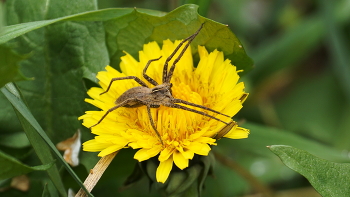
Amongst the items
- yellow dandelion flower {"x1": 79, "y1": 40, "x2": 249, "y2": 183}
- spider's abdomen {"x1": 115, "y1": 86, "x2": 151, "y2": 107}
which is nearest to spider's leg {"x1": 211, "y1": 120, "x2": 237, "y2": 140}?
yellow dandelion flower {"x1": 79, "y1": 40, "x2": 249, "y2": 183}

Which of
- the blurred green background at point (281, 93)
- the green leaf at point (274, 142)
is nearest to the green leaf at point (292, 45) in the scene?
the blurred green background at point (281, 93)

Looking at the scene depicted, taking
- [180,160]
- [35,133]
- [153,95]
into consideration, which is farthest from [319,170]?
[35,133]

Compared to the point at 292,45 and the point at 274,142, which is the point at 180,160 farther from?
the point at 292,45

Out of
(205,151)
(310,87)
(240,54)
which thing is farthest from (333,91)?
(205,151)

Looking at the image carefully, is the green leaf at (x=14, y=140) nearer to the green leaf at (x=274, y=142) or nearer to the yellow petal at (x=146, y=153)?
the yellow petal at (x=146, y=153)

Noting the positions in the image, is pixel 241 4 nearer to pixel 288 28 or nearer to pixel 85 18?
pixel 288 28

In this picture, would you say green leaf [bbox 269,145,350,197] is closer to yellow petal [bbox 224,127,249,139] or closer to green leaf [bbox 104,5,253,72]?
yellow petal [bbox 224,127,249,139]
